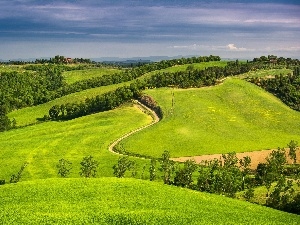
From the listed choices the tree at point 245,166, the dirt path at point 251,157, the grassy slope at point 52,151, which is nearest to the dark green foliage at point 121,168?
the grassy slope at point 52,151

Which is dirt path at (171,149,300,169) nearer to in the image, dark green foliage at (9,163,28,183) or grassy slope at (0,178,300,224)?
dark green foliage at (9,163,28,183)

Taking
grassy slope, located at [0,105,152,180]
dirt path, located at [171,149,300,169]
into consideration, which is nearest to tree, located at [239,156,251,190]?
dirt path, located at [171,149,300,169]

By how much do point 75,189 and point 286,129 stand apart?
136 m

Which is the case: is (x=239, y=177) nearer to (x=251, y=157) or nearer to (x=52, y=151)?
(x=251, y=157)

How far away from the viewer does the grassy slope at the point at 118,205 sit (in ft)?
230

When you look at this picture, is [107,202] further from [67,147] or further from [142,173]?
[67,147]

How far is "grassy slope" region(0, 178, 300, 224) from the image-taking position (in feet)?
230

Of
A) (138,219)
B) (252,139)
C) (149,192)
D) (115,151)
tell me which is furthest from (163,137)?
(138,219)

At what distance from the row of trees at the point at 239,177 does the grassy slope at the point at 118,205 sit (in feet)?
57.7

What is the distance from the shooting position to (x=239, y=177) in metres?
125

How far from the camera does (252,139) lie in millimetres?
180875

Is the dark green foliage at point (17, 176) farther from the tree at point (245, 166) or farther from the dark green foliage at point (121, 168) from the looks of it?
the tree at point (245, 166)

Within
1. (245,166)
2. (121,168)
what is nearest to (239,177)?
(245,166)

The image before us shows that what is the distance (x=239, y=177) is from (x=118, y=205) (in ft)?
194
